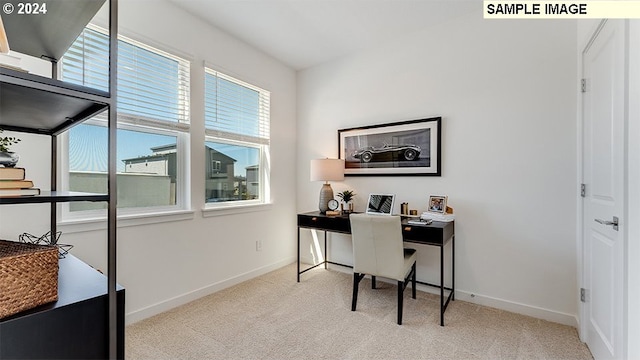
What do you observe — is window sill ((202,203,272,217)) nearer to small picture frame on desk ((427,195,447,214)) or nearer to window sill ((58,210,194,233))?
window sill ((58,210,194,233))

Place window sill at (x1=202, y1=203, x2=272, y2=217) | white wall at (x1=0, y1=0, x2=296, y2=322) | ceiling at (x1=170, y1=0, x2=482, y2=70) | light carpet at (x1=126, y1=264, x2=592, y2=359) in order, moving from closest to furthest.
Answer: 1. light carpet at (x1=126, y1=264, x2=592, y2=359)
2. white wall at (x1=0, y1=0, x2=296, y2=322)
3. ceiling at (x1=170, y1=0, x2=482, y2=70)
4. window sill at (x1=202, y1=203, x2=272, y2=217)

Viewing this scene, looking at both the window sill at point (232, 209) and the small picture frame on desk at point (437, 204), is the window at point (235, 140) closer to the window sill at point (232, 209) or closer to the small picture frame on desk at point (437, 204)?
the window sill at point (232, 209)

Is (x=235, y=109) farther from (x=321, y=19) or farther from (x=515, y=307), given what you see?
(x=515, y=307)

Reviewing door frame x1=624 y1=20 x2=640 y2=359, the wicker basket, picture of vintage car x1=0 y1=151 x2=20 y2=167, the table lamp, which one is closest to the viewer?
the wicker basket

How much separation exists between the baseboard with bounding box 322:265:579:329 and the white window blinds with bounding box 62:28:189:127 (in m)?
2.94

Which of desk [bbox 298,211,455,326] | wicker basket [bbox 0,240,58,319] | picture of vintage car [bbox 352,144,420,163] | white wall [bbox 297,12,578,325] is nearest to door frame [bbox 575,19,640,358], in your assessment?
white wall [bbox 297,12,578,325]

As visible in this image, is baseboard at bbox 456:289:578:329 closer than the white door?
No

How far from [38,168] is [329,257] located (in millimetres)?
2766

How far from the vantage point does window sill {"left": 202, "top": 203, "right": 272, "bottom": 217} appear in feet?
9.01

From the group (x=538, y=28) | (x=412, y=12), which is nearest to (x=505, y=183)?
A: (x=538, y=28)

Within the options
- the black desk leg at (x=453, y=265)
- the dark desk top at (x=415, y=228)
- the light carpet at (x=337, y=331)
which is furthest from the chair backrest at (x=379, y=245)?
the black desk leg at (x=453, y=265)

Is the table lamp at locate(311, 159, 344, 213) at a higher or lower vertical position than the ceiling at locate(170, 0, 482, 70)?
lower

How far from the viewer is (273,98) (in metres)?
3.48

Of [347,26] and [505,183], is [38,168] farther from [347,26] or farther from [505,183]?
[505,183]
